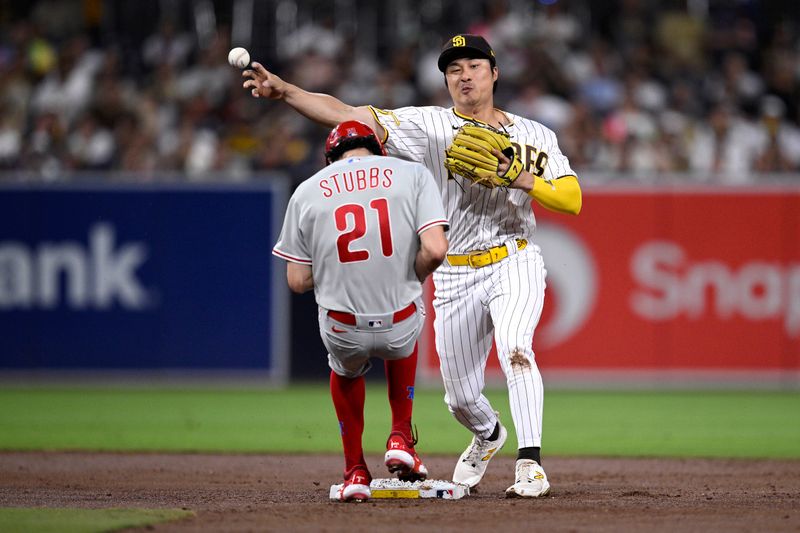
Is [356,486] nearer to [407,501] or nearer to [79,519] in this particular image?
[407,501]

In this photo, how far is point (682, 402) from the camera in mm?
12242

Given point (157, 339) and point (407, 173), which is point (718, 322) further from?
point (407, 173)

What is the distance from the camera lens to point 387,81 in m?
15.0

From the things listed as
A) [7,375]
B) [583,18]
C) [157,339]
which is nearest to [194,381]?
[157,339]

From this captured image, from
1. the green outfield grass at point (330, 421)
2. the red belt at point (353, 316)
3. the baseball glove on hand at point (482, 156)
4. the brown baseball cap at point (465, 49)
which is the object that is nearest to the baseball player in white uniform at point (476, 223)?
the brown baseball cap at point (465, 49)

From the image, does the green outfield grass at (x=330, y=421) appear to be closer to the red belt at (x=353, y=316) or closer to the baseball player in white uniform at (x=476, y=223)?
the baseball player in white uniform at (x=476, y=223)

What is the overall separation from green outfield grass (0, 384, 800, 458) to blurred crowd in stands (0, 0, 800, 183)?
2.50 metres

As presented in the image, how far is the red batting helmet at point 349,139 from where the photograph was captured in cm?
586

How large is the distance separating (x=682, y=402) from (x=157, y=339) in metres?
5.64

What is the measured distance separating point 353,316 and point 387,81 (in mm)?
9654

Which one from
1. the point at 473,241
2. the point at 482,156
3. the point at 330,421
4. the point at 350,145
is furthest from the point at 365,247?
the point at 330,421

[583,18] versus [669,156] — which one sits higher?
[583,18]

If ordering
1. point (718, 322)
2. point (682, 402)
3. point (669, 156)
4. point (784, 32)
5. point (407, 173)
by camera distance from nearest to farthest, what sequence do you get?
point (407, 173) < point (682, 402) < point (718, 322) < point (669, 156) < point (784, 32)

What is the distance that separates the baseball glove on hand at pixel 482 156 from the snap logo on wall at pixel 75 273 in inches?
314
